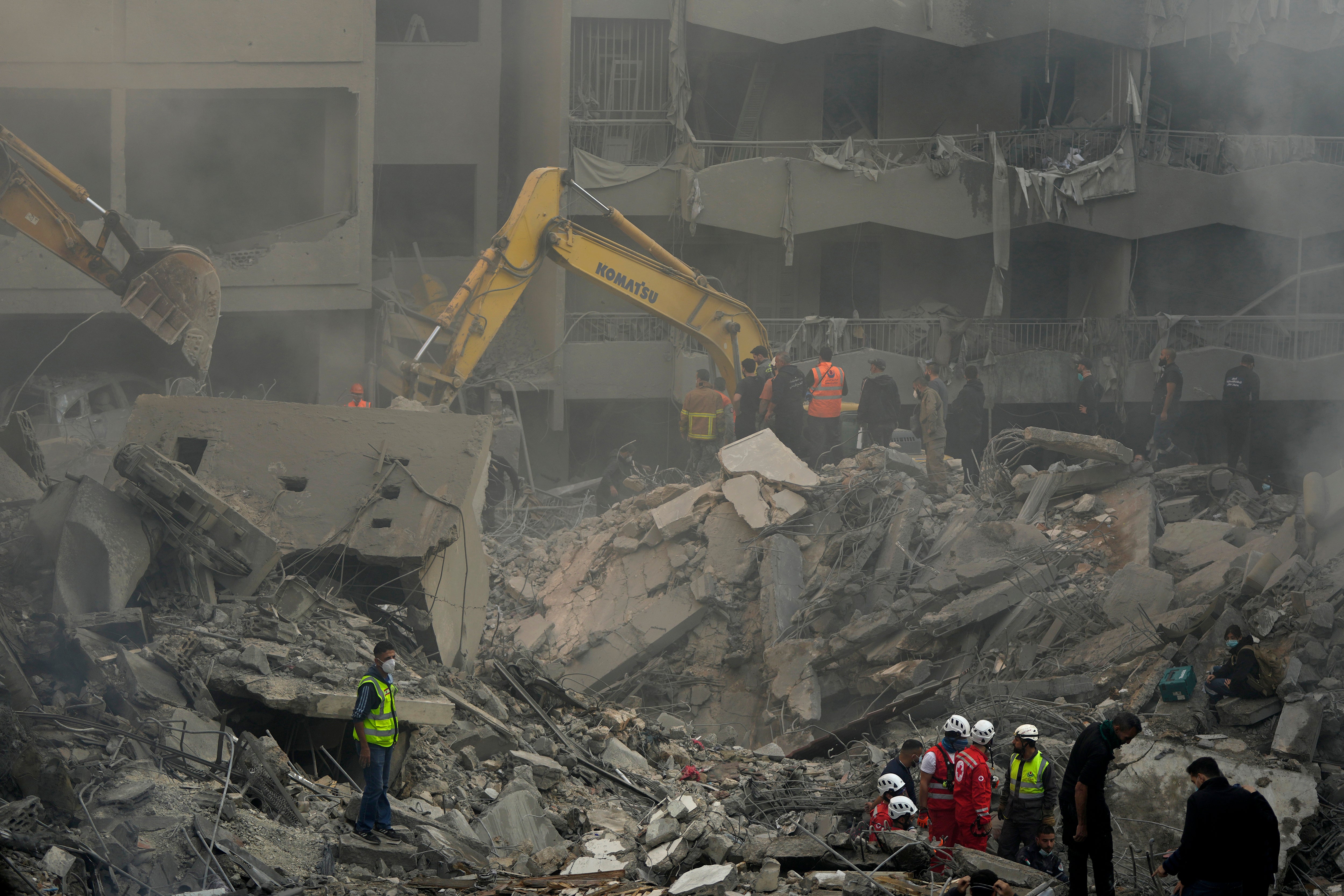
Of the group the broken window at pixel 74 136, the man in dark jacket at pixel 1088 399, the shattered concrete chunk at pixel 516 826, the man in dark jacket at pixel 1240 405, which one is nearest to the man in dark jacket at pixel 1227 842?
the shattered concrete chunk at pixel 516 826

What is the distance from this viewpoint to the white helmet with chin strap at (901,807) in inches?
240

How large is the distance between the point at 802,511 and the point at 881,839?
5824 mm

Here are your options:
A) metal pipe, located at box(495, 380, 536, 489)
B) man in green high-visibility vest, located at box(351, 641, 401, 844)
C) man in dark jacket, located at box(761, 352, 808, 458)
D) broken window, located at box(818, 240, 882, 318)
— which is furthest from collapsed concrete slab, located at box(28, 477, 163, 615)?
broken window, located at box(818, 240, 882, 318)

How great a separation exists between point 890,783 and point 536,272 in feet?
28.0

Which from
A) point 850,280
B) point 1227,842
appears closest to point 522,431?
point 850,280

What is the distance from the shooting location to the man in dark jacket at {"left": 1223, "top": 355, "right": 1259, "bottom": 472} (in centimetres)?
1434

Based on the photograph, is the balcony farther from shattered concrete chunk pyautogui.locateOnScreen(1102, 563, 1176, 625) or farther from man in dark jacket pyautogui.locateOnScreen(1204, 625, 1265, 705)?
man in dark jacket pyautogui.locateOnScreen(1204, 625, 1265, 705)

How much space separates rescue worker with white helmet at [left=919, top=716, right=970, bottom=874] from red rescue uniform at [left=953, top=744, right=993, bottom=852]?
0.13ft

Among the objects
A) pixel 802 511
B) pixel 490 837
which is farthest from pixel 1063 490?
pixel 490 837

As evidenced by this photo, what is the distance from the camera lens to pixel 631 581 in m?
11.8

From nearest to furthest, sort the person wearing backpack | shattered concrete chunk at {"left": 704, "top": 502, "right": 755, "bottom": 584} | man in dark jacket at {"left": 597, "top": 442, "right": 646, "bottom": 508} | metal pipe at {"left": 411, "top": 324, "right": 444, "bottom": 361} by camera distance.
→ the person wearing backpack → shattered concrete chunk at {"left": 704, "top": 502, "right": 755, "bottom": 584} → metal pipe at {"left": 411, "top": 324, "right": 444, "bottom": 361} → man in dark jacket at {"left": 597, "top": 442, "right": 646, "bottom": 508}

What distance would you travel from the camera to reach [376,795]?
5898 mm

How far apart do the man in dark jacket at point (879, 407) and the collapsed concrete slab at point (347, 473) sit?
6.21 meters

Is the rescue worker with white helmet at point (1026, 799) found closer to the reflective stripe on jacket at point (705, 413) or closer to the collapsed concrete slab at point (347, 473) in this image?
the collapsed concrete slab at point (347, 473)
